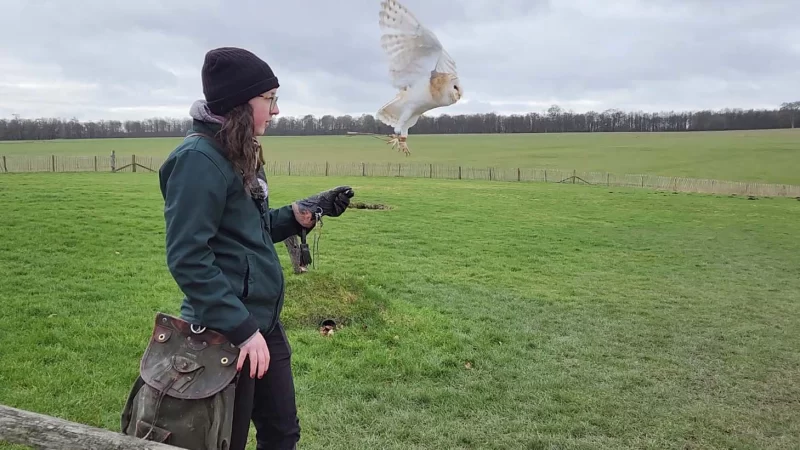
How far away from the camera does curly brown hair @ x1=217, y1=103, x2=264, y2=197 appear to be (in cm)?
201

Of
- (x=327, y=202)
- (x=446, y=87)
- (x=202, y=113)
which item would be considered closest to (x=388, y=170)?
(x=446, y=87)

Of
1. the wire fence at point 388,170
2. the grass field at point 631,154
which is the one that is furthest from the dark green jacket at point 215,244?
the wire fence at point 388,170

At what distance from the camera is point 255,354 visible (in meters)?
2.07

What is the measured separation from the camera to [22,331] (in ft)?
17.7

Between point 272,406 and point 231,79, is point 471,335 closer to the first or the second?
point 272,406

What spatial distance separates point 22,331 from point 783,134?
7562cm

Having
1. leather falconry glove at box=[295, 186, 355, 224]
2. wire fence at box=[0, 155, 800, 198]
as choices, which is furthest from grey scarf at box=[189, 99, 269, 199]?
wire fence at box=[0, 155, 800, 198]

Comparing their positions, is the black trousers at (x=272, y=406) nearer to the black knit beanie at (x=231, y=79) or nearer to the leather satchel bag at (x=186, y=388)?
the leather satchel bag at (x=186, y=388)

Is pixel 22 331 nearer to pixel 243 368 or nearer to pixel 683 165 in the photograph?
pixel 243 368

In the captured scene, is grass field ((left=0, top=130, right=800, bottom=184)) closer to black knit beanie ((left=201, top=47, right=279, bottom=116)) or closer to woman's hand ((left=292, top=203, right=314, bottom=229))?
woman's hand ((left=292, top=203, right=314, bottom=229))

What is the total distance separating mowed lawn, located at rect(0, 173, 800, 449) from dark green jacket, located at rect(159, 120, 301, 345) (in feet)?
6.77

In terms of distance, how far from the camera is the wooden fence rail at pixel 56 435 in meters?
2.03

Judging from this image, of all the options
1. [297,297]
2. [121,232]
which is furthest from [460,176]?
[297,297]

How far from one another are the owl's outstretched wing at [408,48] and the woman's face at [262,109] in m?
1.07
